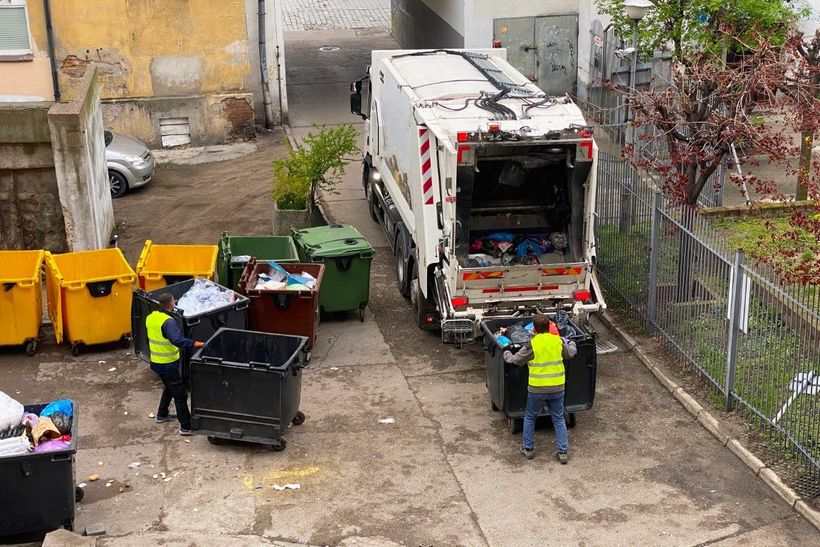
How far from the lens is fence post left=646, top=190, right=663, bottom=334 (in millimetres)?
12266

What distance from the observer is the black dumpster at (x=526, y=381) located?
10.4 meters

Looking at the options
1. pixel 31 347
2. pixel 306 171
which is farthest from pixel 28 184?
pixel 306 171

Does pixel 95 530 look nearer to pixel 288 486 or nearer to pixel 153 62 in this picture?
pixel 288 486

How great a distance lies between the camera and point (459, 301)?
11922 mm

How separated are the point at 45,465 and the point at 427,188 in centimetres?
548

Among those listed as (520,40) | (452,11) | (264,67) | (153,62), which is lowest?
(264,67)

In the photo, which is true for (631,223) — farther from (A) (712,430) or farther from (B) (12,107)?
(B) (12,107)

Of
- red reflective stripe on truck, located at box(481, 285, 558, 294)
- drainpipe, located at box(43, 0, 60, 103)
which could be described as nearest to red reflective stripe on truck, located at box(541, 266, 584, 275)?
red reflective stripe on truck, located at box(481, 285, 558, 294)

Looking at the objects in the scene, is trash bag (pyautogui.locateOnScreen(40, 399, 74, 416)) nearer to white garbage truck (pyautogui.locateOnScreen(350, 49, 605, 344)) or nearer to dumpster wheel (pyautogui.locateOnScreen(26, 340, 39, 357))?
dumpster wheel (pyautogui.locateOnScreen(26, 340, 39, 357))

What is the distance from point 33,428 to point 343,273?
533 centimetres

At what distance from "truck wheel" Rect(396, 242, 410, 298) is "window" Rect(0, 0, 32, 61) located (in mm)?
10325

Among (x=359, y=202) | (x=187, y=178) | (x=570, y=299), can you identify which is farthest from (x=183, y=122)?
(x=570, y=299)

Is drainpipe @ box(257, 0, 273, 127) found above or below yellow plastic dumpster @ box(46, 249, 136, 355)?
above

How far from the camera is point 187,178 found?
20.4 m
